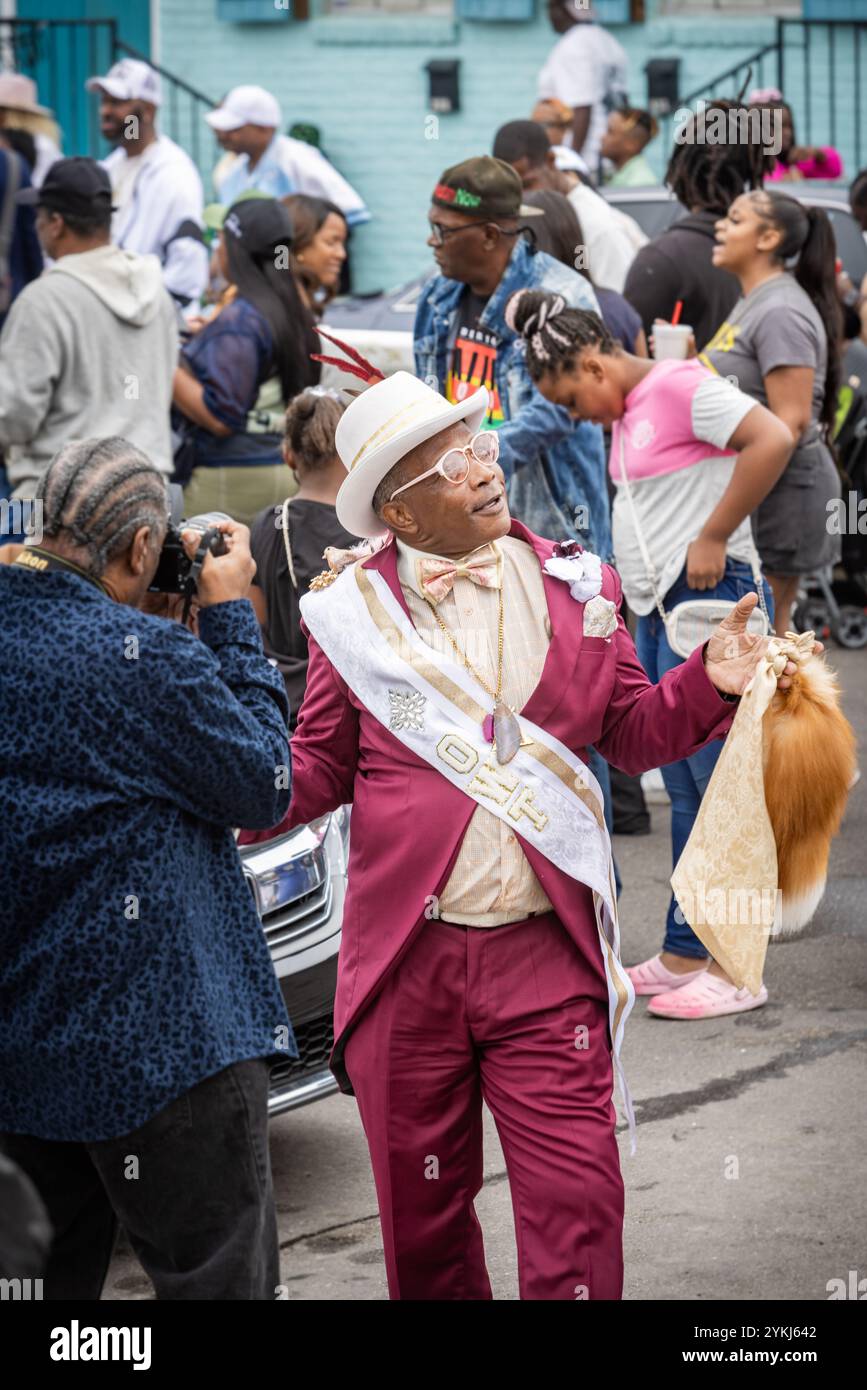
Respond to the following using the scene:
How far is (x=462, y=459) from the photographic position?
3.56 metres

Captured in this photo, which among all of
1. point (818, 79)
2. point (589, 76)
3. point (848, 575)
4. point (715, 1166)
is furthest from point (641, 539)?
point (818, 79)

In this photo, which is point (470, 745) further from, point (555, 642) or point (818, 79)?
point (818, 79)

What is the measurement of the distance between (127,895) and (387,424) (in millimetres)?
968

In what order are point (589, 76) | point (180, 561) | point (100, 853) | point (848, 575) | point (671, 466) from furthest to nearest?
point (589, 76) < point (848, 575) < point (671, 466) < point (180, 561) < point (100, 853)

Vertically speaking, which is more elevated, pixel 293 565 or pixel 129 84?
pixel 129 84

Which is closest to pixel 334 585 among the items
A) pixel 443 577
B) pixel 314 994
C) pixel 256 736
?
pixel 443 577

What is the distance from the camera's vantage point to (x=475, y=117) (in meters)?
17.0

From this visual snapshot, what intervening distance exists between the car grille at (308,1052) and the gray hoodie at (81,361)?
9.69ft

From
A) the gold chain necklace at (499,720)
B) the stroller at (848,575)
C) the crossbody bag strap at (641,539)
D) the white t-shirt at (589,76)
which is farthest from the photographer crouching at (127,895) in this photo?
the white t-shirt at (589,76)

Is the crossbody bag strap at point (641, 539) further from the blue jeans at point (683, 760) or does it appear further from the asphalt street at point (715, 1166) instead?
the asphalt street at point (715, 1166)

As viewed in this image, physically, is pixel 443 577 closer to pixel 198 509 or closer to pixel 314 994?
pixel 314 994

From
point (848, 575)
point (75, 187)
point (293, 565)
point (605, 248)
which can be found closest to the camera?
point (293, 565)

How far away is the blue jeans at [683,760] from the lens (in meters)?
6.02

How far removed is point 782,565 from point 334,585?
11.8ft
